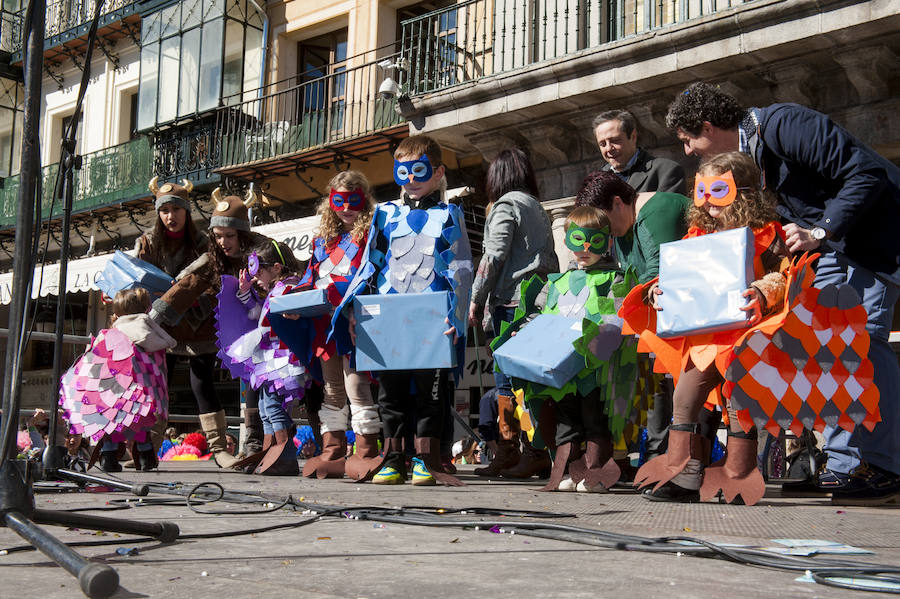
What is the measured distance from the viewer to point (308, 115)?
14.8 metres

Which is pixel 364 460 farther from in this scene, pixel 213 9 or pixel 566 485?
pixel 213 9

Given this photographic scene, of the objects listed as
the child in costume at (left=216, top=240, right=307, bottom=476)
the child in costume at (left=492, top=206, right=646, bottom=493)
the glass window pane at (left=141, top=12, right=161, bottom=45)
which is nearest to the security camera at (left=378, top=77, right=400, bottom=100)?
the child in costume at (left=216, top=240, right=307, bottom=476)

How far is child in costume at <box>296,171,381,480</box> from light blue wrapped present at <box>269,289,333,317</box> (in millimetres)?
79

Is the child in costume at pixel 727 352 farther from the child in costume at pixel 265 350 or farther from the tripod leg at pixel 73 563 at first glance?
the tripod leg at pixel 73 563

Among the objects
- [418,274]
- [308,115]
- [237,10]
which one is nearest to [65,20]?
[237,10]

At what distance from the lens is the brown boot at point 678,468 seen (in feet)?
12.7

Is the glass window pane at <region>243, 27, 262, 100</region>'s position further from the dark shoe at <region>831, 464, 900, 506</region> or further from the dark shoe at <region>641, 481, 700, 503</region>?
the dark shoe at <region>831, 464, 900, 506</region>

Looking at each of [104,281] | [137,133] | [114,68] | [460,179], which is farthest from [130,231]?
[104,281]

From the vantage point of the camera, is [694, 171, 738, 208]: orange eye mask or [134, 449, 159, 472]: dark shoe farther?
[134, 449, 159, 472]: dark shoe

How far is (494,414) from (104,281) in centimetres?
290

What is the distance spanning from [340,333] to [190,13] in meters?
14.0

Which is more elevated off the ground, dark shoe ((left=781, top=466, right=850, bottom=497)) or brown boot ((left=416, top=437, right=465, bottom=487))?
brown boot ((left=416, top=437, right=465, bottom=487))

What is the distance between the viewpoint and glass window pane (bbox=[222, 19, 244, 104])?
1656cm

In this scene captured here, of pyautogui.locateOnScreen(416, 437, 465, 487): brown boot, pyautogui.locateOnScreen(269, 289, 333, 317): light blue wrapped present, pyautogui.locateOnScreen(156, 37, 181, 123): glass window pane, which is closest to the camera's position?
pyautogui.locateOnScreen(416, 437, 465, 487): brown boot
